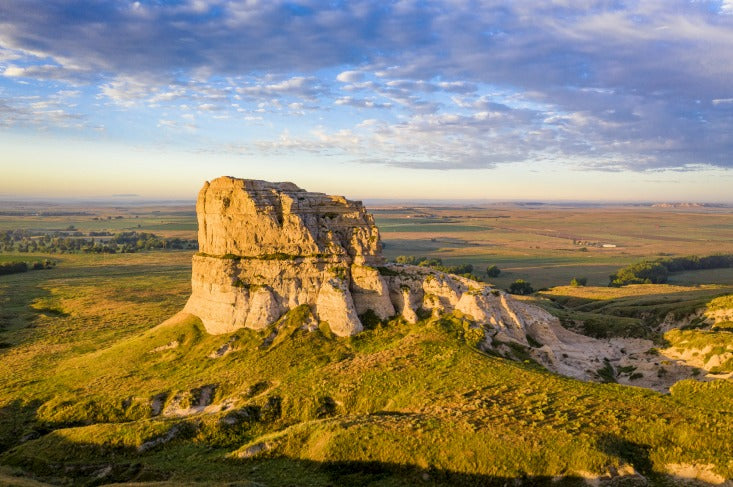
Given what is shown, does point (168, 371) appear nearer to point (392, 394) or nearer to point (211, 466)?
point (211, 466)

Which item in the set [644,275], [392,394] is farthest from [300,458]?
[644,275]

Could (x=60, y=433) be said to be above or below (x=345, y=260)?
below

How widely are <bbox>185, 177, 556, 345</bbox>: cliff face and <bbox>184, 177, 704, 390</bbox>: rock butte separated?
0.09 m

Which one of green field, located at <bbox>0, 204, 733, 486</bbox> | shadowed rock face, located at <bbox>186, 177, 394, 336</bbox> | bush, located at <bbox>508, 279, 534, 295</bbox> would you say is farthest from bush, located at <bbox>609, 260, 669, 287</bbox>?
shadowed rock face, located at <bbox>186, 177, 394, 336</bbox>

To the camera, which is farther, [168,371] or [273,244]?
[273,244]

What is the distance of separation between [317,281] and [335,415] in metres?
14.2

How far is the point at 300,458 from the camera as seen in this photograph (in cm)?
2444

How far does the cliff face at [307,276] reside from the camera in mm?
40344

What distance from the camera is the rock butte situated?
4016 centimetres

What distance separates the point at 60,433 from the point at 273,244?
69.0 feet

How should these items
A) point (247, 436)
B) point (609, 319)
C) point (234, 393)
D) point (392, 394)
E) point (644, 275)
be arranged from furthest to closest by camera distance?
1. point (644, 275)
2. point (609, 319)
3. point (234, 393)
4. point (392, 394)
5. point (247, 436)

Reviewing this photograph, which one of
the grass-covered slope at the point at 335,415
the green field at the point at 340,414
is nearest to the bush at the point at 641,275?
the green field at the point at 340,414

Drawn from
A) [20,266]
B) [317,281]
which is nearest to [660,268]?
[317,281]

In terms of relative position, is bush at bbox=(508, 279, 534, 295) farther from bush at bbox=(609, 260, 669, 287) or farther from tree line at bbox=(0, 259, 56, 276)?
tree line at bbox=(0, 259, 56, 276)
